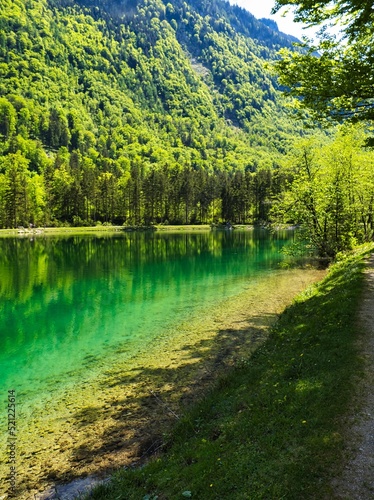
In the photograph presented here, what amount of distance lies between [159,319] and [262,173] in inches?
5289

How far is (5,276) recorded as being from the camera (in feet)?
132

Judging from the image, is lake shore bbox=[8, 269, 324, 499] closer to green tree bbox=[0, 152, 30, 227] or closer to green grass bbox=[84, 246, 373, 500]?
green grass bbox=[84, 246, 373, 500]

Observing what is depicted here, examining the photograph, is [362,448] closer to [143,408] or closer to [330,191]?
[143,408]

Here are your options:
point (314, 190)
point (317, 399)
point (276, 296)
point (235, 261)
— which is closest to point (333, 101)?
point (317, 399)

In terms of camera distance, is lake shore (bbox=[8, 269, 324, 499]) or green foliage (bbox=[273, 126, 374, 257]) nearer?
lake shore (bbox=[8, 269, 324, 499])

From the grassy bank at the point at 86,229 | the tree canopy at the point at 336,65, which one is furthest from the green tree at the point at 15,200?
the tree canopy at the point at 336,65

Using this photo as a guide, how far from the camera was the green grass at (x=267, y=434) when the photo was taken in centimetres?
662

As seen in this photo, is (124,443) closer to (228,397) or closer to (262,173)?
(228,397)

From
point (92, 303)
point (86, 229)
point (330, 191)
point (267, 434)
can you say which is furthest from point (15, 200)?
point (267, 434)

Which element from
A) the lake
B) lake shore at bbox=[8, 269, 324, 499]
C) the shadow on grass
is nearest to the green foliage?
the lake

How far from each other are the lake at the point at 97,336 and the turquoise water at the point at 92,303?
0.26 ft

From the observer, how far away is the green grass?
21.7ft

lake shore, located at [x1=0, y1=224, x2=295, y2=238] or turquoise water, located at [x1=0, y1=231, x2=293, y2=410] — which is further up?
lake shore, located at [x1=0, y1=224, x2=295, y2=238]

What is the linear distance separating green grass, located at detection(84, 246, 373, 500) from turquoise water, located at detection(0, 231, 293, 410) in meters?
7.42
